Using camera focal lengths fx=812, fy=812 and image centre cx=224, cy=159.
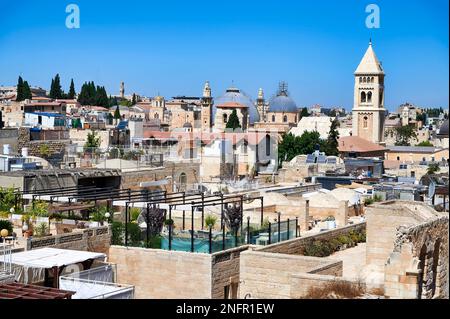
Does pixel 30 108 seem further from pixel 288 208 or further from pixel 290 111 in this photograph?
pixel 290 111

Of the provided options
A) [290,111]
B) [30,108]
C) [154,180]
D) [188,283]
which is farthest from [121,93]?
[188,283]

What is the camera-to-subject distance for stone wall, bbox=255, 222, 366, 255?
10.3 m

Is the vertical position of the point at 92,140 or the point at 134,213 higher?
the point at 92,140

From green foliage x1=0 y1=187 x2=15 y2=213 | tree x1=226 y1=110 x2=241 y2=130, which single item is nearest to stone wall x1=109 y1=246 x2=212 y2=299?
green foliage x1=0 y1=187 x2=15 y2=213

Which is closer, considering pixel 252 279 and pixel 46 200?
pixel 252 279

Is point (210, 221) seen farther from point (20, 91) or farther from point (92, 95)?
point (92, 95)

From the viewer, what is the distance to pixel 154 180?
18719mm

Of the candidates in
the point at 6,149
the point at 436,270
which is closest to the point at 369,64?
the point at 6,149

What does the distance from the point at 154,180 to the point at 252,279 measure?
31.2 ft

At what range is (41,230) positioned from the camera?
10.9 m

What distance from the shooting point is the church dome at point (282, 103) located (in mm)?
69312

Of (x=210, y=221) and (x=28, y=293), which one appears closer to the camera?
(x=28, y=293)

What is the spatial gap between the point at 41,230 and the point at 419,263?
5775 millimetres

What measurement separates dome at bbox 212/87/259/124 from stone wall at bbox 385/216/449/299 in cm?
5966
